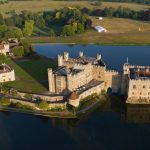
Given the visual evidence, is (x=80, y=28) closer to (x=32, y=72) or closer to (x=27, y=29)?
(x=27, y=29)

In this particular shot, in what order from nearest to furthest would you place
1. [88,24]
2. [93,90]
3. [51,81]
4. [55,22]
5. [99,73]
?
[51,81] → [93,90] → [99,73] → [88,24] → [55,22]

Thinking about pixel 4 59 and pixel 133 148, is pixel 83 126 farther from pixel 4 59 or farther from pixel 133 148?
pixel 4 59

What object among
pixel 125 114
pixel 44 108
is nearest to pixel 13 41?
pixel 44 108

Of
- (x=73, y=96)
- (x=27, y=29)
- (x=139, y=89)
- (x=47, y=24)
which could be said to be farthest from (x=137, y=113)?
(x=47, y=24)

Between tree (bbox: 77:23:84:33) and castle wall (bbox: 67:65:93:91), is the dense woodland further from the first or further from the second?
castle wall (bbox: 67:65:93:91)

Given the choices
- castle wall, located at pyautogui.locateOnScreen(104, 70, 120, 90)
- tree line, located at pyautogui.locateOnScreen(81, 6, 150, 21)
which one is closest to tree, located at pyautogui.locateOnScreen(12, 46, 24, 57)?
castle wall, located at pyautogui.locateOnScreen(104, 70, 120, 90)

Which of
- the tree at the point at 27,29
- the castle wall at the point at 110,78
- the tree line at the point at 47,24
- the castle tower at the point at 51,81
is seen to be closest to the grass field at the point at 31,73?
the castle tower at the point at 51,81
